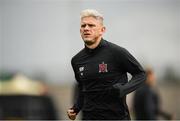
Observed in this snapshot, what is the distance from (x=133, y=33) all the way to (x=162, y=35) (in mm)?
1021

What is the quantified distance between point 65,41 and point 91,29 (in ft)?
33.2

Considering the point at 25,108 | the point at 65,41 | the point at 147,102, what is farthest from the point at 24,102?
the point at 147,102

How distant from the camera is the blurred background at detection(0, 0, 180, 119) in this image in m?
16.9

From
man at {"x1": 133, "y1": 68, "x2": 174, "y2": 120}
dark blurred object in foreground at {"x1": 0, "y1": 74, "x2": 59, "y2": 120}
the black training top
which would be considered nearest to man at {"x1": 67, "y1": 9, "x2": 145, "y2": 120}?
the black training top

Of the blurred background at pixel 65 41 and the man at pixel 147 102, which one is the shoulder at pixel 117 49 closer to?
the man at pixel 147 102

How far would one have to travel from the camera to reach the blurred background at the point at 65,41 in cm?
1692

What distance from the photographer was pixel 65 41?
17.5 m

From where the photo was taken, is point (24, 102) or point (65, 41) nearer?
point (24, 102)

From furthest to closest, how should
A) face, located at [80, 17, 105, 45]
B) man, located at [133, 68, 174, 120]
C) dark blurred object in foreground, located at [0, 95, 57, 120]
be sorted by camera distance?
dark blurred object in foreground, located at [0, 95, 57, 120], man, located at [133, 68, 174, 120], face, located at [80, 17, 105, 45]

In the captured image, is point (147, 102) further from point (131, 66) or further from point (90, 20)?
point (90, 20)

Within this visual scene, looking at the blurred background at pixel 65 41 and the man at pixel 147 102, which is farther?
the blurred background at pixel 65 41

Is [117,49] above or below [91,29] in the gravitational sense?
below

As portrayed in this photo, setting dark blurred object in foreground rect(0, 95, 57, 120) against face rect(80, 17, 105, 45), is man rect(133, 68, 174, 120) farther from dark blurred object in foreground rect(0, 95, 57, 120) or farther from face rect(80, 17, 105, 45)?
face rect(80, 17, 105, 45)

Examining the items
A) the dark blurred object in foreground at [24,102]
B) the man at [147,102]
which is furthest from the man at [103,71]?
the dark blurred object in foreground at [24,102]
